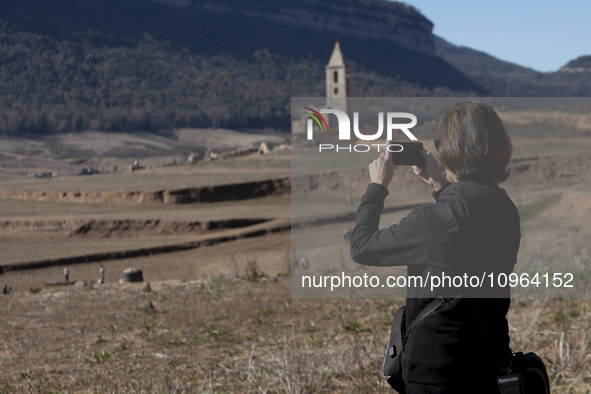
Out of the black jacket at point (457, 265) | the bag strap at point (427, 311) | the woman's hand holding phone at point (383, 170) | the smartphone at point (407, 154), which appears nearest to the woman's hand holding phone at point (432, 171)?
the smartphone at point (407, 154)

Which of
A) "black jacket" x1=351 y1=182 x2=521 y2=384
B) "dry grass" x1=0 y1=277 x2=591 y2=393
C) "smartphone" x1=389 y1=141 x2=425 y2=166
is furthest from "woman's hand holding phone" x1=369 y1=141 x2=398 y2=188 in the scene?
"dry grass" x1=0 y1=277 x2=591 y2=393

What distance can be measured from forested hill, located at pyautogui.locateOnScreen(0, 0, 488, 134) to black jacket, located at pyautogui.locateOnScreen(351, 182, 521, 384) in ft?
173

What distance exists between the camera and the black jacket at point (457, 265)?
5.88 ft

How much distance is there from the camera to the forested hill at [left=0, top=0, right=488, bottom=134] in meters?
72.6

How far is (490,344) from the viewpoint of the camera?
72.1 inches

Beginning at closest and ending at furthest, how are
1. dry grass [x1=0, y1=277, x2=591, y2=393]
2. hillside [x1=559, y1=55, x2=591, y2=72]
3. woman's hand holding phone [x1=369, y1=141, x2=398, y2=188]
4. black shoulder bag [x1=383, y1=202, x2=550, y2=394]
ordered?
1. black shoulder bag [x1=383, y1=202, x2=550, y2=394]
2. woman's hand holding phone [x1=369, y1=141, x2=398, y2=188]
3. dry grass [x1=0, y1=277, x2=591, y2=393]
4. hillside [x1=559, y1=55, x2=591, y2=72]

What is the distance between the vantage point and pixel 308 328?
5562 mm

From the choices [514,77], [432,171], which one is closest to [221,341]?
[432,171]

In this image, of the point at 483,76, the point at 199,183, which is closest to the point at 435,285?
the point at 199,183

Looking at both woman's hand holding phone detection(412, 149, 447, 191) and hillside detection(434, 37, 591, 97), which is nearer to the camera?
woman's hand holding phone detection(412, 149, 447, 191)

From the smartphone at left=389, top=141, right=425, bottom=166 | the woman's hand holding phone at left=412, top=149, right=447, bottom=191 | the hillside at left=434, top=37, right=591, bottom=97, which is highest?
the hillside at left=434, top=37, right=591, bottom=97

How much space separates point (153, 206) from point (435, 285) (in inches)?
948

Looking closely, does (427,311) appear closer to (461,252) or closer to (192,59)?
(461,252)

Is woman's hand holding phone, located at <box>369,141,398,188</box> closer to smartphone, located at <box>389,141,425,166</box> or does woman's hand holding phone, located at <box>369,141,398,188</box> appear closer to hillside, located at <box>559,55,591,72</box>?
smartphone, located at <box>389,141,425,166</box>
